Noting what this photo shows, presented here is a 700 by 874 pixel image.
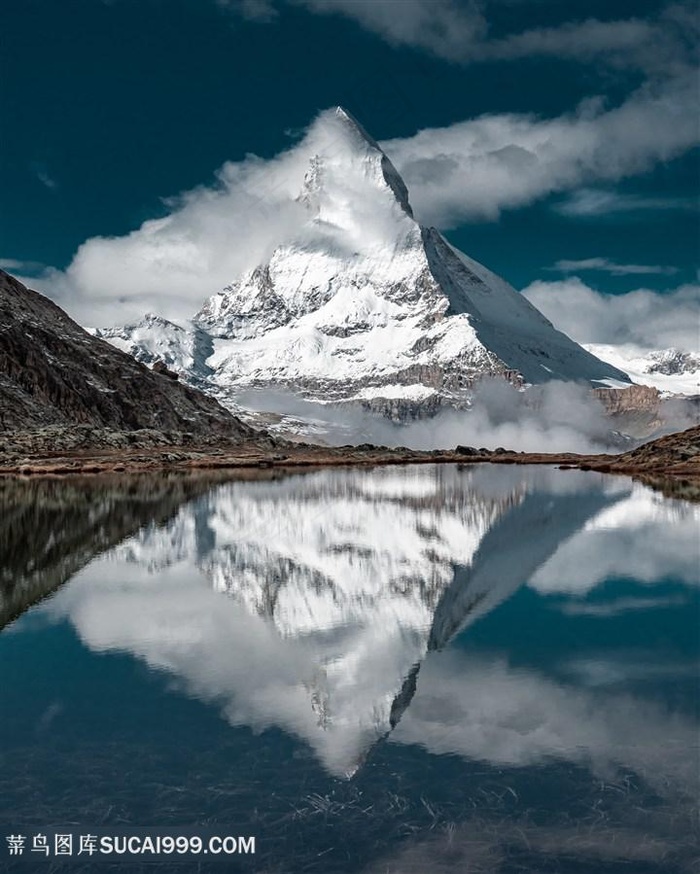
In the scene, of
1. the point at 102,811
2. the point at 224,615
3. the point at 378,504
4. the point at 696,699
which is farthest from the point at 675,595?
the point at 378,504

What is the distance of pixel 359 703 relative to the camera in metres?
25.1

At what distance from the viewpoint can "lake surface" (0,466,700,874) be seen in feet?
57.1

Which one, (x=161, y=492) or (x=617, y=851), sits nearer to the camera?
(x=617, y=851)

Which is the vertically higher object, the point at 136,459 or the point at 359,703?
the point at 136,459

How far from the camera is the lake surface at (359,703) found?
57.1 ft

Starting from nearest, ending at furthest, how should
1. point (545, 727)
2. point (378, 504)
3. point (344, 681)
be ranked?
point (545, 727), point (344, 681), point (378, 504)

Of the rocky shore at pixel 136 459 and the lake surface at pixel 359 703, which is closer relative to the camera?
the lake surface at pixel 359 703

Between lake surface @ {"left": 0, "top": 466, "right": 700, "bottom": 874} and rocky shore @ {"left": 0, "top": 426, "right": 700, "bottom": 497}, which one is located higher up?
rocky shore @ {"left": 0, "top": 426, "right": 700, "bottom": 497}

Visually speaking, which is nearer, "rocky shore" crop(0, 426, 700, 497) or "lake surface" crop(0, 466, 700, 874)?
"lake surface" crop(0, 466, 700, 874)

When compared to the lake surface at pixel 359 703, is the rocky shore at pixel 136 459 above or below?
above

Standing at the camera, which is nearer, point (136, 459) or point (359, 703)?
point (359, 703)

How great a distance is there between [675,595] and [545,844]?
27046mm

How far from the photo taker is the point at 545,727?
23188mm

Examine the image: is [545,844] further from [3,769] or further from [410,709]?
[3,769]
